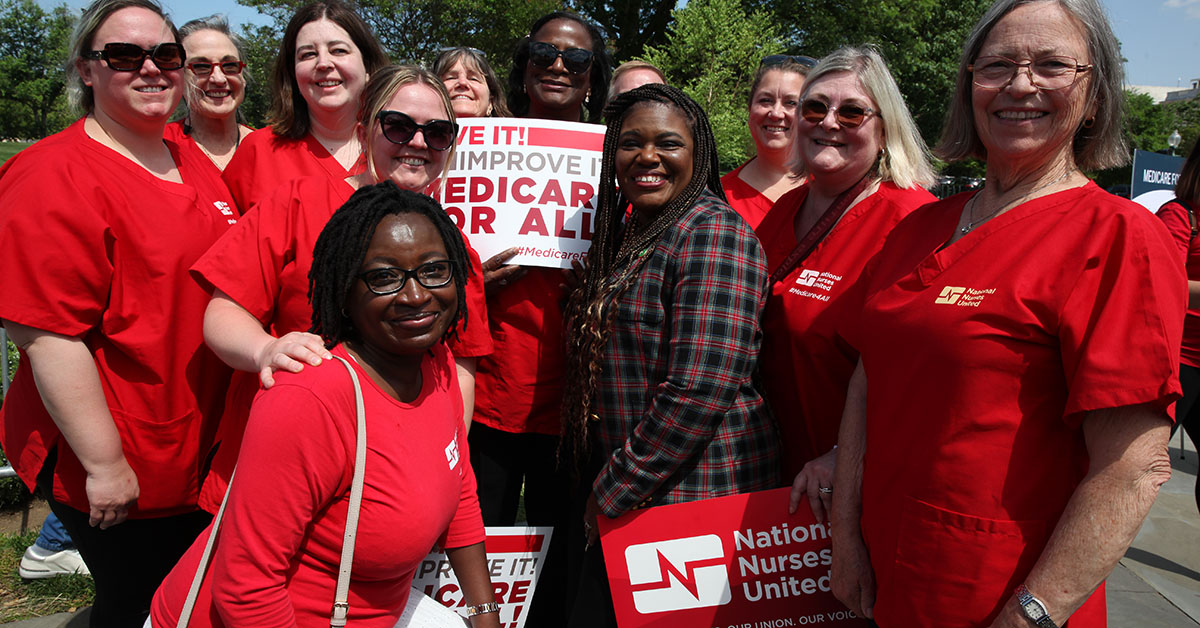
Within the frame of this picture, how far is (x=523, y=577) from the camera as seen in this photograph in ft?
10.7

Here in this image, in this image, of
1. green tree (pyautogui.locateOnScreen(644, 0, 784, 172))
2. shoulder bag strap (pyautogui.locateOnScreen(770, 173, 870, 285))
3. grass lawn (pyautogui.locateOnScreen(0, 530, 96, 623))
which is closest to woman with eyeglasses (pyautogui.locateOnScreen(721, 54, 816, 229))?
shoulder bag strap (pyautogui.locateOnScreen(770, 173, 870, 285))

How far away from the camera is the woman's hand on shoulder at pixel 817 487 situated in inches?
92.0

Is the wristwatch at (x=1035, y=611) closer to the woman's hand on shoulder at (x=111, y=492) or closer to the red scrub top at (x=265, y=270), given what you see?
the red scrub top at (x=265, y=270)

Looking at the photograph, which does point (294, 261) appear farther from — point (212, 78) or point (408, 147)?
point (212, 78)

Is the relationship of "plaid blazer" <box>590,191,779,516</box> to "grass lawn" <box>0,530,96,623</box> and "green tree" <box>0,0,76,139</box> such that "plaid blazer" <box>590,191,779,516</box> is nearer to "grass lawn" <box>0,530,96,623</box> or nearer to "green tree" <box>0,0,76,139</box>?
"grass lawn" <box>0,530,96,623</box>

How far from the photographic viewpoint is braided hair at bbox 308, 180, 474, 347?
2094 millimetres

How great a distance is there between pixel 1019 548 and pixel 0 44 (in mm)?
65024

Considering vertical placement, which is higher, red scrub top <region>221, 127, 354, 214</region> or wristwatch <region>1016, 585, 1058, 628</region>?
red scrub top <region>221, 127, 354, 214</region>

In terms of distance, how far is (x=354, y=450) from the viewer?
1969 millimetres

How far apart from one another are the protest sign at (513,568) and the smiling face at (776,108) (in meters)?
2.27

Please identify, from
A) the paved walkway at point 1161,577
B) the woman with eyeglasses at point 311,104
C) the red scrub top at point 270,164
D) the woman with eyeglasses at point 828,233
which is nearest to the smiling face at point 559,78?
the woman with eyeglasses at point 311,104

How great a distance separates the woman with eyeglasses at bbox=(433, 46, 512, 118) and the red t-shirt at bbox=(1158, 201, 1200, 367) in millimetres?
4129

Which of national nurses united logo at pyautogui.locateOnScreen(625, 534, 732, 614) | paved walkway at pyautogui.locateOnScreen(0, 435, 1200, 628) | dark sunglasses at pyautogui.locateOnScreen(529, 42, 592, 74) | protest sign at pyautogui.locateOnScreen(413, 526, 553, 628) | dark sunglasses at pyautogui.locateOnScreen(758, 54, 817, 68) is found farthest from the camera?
paved walkway at pyautogui.locateOnScreen(0, 435, 1200, 628)

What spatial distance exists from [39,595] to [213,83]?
2.92 meters
